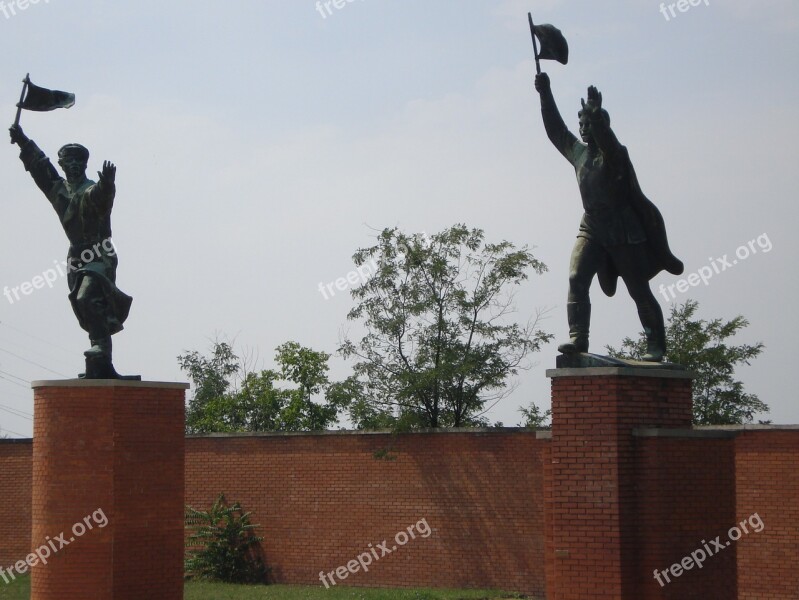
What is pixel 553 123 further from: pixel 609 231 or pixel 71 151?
pixel 71 151

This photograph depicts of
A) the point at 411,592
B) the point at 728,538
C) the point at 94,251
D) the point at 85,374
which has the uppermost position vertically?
the point at 94,251

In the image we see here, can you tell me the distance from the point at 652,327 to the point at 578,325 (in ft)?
2.80

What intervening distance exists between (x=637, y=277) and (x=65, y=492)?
689cm

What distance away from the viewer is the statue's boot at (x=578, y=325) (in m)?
11.2

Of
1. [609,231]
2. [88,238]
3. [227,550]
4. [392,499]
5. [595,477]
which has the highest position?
[88,238]

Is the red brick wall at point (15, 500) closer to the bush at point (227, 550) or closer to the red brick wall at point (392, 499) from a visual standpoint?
the red brick wall at point (392, 499)

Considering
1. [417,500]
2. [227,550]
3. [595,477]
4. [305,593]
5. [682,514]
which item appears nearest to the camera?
[595,477]

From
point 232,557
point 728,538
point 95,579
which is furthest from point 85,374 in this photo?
point 232,557

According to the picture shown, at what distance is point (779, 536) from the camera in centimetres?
1745

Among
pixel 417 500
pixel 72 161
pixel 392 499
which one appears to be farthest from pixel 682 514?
pixel 392 499

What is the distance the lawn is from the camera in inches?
752

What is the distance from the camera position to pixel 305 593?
19812 millimetres

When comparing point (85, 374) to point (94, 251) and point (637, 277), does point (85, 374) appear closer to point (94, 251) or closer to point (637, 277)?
point (94, 251)

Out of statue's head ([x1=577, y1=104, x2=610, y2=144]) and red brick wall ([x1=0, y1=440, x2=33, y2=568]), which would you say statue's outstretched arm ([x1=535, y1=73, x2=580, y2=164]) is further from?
red brick wall ([x1=0, y1=440, x2=33, y2=568])
